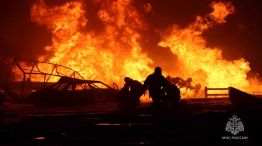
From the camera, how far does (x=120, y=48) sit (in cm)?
3975

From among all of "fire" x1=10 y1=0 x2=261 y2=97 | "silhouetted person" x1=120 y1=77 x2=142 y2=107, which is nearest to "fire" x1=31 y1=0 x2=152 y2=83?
"fire" x1=10 y1=0 x2=261 y2=97

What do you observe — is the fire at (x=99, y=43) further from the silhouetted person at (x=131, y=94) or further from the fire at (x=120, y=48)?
the silhouetted person at (x=131, y=94)

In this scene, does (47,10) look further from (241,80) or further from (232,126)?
(232,126)

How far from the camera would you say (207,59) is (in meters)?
36.6

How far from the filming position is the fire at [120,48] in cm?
3509

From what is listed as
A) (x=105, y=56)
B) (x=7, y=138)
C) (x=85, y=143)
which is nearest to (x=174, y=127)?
(x=85, y=143)

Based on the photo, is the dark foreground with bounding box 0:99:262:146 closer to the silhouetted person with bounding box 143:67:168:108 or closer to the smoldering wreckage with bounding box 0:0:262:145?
the smoldering wreckage with bounding box 0:0:262:145

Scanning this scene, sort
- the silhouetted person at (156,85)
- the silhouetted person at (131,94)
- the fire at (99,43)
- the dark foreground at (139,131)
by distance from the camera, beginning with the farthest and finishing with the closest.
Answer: the fire at (99,43) < the silhouetted person at (131,94) < the silhouetted person at (156,85) < the dark foreground at (139,131)

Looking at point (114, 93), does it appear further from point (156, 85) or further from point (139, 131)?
point (139, 131)

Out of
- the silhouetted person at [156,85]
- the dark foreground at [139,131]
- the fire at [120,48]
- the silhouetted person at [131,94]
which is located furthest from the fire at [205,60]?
the dark foreground at [139,131]

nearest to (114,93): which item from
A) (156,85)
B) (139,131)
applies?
(156,85)

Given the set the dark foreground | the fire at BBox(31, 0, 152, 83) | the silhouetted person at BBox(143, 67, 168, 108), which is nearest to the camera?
the dark foreground

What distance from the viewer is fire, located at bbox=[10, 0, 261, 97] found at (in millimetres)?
35094

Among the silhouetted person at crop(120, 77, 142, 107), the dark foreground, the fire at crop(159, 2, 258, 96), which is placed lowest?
the dark foreground
